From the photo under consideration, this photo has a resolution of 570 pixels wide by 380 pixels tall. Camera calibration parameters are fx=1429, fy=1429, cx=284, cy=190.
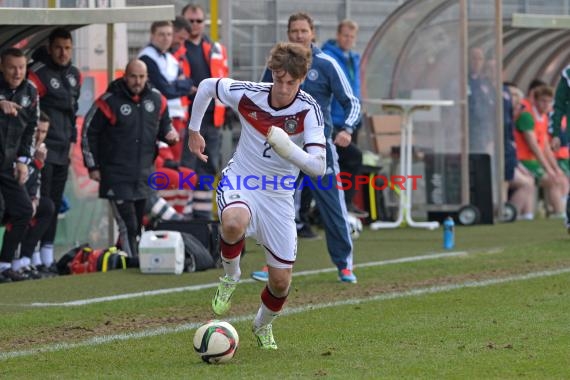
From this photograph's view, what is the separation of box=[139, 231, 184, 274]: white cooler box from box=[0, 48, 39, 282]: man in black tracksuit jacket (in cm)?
120

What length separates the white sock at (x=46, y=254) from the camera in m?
14.2

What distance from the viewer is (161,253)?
13.7 m

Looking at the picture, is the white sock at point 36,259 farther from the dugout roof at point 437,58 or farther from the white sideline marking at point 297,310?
the dugout roof at point 437,58

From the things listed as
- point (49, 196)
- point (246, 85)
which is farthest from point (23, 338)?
point (49, 196)

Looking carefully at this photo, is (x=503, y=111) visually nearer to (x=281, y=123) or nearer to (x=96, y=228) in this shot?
(x=96, y=228)

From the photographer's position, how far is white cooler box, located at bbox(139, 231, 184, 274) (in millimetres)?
13641

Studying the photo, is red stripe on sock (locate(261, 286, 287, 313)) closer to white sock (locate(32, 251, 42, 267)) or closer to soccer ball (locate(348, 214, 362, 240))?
white sock (locate(32, 251, 42, 267))

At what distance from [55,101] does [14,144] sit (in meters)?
1.11

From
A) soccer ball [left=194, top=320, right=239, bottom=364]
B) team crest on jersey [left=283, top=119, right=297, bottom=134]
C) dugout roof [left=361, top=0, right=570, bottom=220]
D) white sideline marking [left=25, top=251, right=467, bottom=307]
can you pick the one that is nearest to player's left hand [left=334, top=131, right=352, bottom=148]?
white sideline marking [left=25, top=251, right=467, bottom=307]

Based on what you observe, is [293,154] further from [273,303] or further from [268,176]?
[273,303]

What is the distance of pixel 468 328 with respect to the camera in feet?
31.2

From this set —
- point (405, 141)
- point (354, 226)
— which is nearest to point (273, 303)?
point (354, 226)

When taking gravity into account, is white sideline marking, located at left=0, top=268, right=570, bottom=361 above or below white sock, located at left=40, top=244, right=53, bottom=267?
below

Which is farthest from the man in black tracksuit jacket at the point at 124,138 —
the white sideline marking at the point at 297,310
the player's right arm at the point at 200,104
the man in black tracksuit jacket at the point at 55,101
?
the player's right arm at the point at 200,104
